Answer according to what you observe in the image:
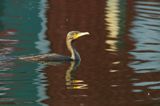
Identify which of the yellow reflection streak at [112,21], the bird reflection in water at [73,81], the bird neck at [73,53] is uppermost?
the bird reflection in water at [73,81]

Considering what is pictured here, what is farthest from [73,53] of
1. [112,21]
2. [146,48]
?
[112,21]

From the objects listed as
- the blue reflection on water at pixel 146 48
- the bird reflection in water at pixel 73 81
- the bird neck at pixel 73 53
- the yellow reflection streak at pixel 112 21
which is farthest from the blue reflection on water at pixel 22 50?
the blue reflection on water at pixel 146 48

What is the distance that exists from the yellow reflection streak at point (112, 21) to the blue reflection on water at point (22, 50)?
1533mm

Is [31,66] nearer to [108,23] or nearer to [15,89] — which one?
[15,89]

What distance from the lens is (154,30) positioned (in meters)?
18.2

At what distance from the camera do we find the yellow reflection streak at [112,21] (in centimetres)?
1619

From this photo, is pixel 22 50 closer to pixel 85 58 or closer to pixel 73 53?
pixel 73 53

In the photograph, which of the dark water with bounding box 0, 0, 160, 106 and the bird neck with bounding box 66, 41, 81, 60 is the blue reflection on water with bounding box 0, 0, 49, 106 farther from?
the bird neck with bounding box 66, 41, 81, 60

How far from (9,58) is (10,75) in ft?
5.32

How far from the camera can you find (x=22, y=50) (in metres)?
14.6

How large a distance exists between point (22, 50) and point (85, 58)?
141 cm

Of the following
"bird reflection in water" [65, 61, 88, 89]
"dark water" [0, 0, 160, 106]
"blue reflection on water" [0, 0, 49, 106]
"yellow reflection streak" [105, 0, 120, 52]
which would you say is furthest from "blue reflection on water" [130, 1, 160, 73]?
"blue reflection on water" [0, 0, 49, 106]

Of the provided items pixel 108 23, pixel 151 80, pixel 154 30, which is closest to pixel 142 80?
pixel 151 80

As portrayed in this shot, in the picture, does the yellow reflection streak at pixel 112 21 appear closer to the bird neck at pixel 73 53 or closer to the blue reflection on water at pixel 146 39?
the blue reflection on water at pixel 146 39
